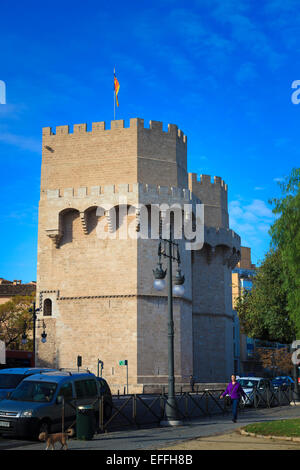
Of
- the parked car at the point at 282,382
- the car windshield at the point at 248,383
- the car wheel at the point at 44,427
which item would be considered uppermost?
the car wheel at the point at 44,427

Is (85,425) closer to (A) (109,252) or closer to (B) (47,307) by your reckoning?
(A) (109,252)

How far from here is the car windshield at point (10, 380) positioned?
17547mm

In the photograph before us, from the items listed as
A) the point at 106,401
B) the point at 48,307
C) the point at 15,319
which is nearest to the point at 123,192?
the point at 48,307

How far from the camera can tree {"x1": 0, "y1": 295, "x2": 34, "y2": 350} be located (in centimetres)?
5900

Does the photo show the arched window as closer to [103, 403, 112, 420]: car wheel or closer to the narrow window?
the narrow window

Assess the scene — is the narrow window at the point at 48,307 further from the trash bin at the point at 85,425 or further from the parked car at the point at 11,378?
the trash bin at the point at 85,425

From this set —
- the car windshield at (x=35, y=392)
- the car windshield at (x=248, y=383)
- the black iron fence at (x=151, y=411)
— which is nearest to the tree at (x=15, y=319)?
the car windshield at (x=248, y=383)

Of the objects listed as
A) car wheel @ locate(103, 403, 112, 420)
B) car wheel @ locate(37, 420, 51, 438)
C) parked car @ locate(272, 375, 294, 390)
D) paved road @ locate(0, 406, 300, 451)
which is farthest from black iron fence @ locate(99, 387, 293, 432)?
parked car @ locate(272, 375, 294, 390)

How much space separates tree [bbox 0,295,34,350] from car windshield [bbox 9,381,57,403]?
44.6m

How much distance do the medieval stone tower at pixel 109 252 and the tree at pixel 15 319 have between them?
924 inches

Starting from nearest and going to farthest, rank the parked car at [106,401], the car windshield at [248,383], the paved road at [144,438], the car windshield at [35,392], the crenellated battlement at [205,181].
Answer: the paved road at [144,438] < the car windshield at [35,392] < the parked car at [106,401] < the car windshield at [248,383] < the crenellated battlement at [205,181]

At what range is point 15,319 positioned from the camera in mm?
60062

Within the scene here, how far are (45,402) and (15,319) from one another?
4747 cm
